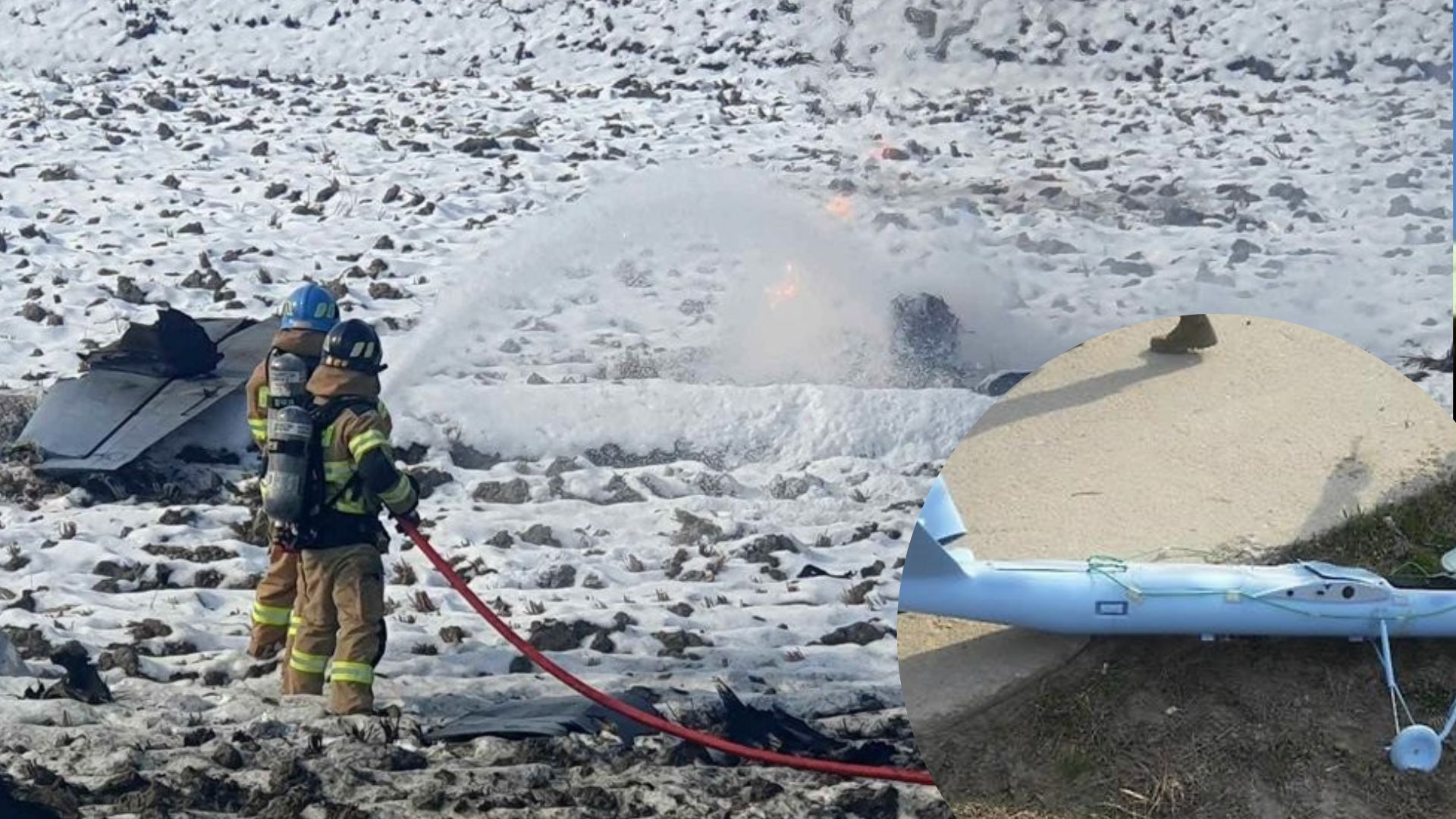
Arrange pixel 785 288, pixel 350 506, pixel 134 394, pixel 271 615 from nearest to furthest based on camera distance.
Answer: pixel 350 506 < pixel 271 615 < pixel 134 394 < pixel 785 288

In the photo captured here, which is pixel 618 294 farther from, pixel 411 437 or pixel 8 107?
pixel 8 107

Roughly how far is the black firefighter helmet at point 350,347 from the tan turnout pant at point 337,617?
2.36 ft

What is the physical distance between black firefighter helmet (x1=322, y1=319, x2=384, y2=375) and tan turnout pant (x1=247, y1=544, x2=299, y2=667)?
991 mm

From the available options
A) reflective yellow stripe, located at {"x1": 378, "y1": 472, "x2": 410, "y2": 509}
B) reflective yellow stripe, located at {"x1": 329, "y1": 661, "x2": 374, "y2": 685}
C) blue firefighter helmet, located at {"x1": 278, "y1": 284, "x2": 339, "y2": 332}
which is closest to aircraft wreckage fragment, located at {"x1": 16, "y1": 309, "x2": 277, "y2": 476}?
blue firefighter helmet, located at {"x1": 278, "y1": 284, "x2": 339, "y2": 332}

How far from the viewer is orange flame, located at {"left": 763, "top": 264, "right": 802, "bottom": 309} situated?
10734mm

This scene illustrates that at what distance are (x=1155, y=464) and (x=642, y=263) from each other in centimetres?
825

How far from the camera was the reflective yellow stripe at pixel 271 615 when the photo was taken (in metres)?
6.75

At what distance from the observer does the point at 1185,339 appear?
3.97 m

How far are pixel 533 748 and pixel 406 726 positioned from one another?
0.57 metres

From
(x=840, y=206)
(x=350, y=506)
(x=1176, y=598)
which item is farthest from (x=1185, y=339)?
(x=840, y=206)

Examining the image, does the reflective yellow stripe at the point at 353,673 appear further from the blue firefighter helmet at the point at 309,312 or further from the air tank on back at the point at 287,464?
the blue firefighter helmet at the point at 309,312

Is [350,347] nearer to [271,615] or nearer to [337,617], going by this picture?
[337,617]

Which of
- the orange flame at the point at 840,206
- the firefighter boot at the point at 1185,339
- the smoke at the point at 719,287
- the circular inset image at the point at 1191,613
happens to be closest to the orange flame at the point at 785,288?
the smoke at the point at 719,287

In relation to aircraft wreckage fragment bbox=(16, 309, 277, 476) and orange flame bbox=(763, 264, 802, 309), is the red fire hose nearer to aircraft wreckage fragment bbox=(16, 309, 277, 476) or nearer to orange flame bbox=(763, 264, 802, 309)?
aircraft wreckage fragment bbox=(16, 309, 277, 476)
